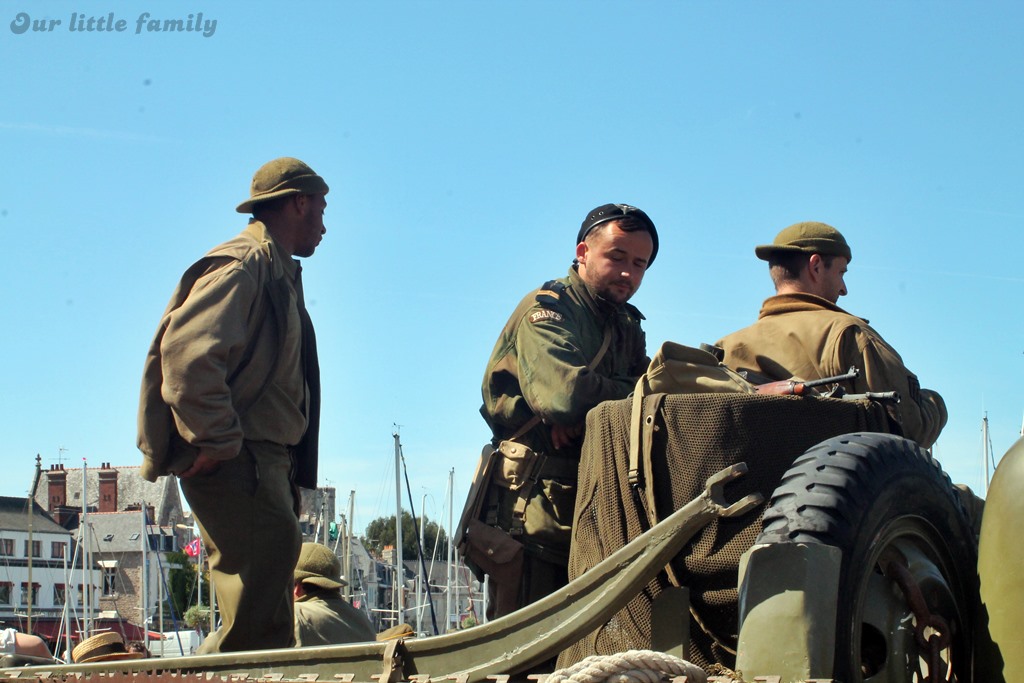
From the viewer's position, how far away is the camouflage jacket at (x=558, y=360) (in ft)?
14.2

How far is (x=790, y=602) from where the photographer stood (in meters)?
2.70

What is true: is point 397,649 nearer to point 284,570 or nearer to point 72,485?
point 284,570

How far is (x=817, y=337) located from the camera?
467cm

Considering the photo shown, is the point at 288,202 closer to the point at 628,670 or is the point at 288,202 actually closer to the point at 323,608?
the point at 323,608

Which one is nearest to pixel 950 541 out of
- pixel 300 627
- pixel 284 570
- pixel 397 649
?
pixel 397 649

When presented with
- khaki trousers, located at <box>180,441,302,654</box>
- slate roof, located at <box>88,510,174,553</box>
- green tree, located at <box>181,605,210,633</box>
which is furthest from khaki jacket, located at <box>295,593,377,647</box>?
slate roof, located at <box>88,510,174,553</box>

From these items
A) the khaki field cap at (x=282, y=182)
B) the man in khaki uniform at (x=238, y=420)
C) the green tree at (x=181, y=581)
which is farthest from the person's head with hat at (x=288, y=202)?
the green tree at (x=181, y=581)

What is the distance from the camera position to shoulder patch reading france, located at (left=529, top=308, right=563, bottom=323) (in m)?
4.60

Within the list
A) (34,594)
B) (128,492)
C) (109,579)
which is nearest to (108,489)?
(128,492)

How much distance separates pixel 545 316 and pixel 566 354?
22cm

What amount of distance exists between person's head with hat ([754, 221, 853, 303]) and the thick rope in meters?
2.82

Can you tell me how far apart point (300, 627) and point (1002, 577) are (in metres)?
4.37

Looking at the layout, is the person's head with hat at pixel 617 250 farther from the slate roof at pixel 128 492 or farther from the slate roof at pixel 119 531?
the slate roof at pixel 128 492

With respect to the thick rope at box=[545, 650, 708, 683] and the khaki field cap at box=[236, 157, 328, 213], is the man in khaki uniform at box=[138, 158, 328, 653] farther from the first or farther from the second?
the thick rope at box=[545, 650, 708, 683]
